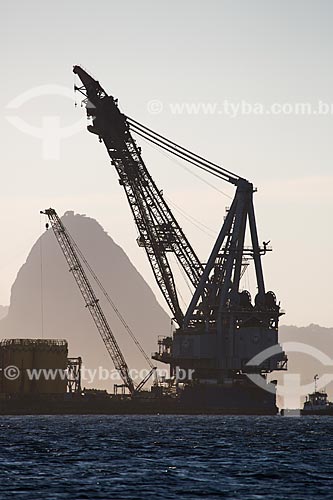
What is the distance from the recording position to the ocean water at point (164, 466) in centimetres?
Answer: 6359

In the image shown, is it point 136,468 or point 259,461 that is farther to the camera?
point 259,461

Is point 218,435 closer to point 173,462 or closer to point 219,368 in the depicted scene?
point 173,462

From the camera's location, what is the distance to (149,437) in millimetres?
112438

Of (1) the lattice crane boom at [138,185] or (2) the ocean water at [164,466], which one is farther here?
(1) the lattice crane boom at [138,185]

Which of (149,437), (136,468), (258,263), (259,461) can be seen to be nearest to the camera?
(136,468)

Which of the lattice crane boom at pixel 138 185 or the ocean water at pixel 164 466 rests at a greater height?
the lattice crane boom at pixel 138 185

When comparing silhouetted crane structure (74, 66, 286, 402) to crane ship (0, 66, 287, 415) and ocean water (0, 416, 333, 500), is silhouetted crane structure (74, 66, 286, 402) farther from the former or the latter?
ocean water (0, 416, 333, 500)

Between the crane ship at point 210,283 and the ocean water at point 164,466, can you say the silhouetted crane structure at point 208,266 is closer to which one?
the crane ship at point 210,283

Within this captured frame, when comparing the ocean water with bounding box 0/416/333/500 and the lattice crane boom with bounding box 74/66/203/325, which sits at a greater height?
the lattice crane boom with bounding box 74/66/203/325

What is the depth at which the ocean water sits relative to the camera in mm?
63594

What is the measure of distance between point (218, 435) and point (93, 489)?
54.6m

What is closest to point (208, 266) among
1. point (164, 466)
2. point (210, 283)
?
point (210, 283)

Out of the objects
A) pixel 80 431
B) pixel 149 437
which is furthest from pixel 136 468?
pixel 80 431

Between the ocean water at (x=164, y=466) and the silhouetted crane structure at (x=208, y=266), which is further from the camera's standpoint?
the silhouetted crane structure at (x=208, y=266)
